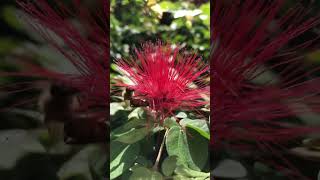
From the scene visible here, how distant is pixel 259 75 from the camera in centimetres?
65

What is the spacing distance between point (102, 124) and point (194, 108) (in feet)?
0.50

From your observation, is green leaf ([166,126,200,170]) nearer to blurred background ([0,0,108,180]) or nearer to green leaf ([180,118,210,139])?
green leaf ([180,118,210,139])

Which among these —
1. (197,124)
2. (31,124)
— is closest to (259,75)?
(197,124)

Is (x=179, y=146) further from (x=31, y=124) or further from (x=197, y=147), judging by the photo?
(x=31, y=124)

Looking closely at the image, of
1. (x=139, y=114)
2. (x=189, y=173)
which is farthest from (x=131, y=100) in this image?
(x=189, y=173)

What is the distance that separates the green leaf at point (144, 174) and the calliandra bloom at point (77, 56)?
9cm

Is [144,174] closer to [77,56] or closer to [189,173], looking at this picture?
[189,173]

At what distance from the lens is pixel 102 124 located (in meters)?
0.65

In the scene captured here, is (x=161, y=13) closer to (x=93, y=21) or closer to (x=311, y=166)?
(x=93, y=21)

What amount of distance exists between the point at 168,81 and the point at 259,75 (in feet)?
0.51

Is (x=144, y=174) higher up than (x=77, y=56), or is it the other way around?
(x=77, y=56)

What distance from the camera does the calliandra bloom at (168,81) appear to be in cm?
60

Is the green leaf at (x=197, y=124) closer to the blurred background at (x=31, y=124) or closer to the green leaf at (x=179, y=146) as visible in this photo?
the green leaf at (x=179, y=146)

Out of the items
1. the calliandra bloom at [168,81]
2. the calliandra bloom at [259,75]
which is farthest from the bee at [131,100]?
the calliandra bloom at [259,75]
